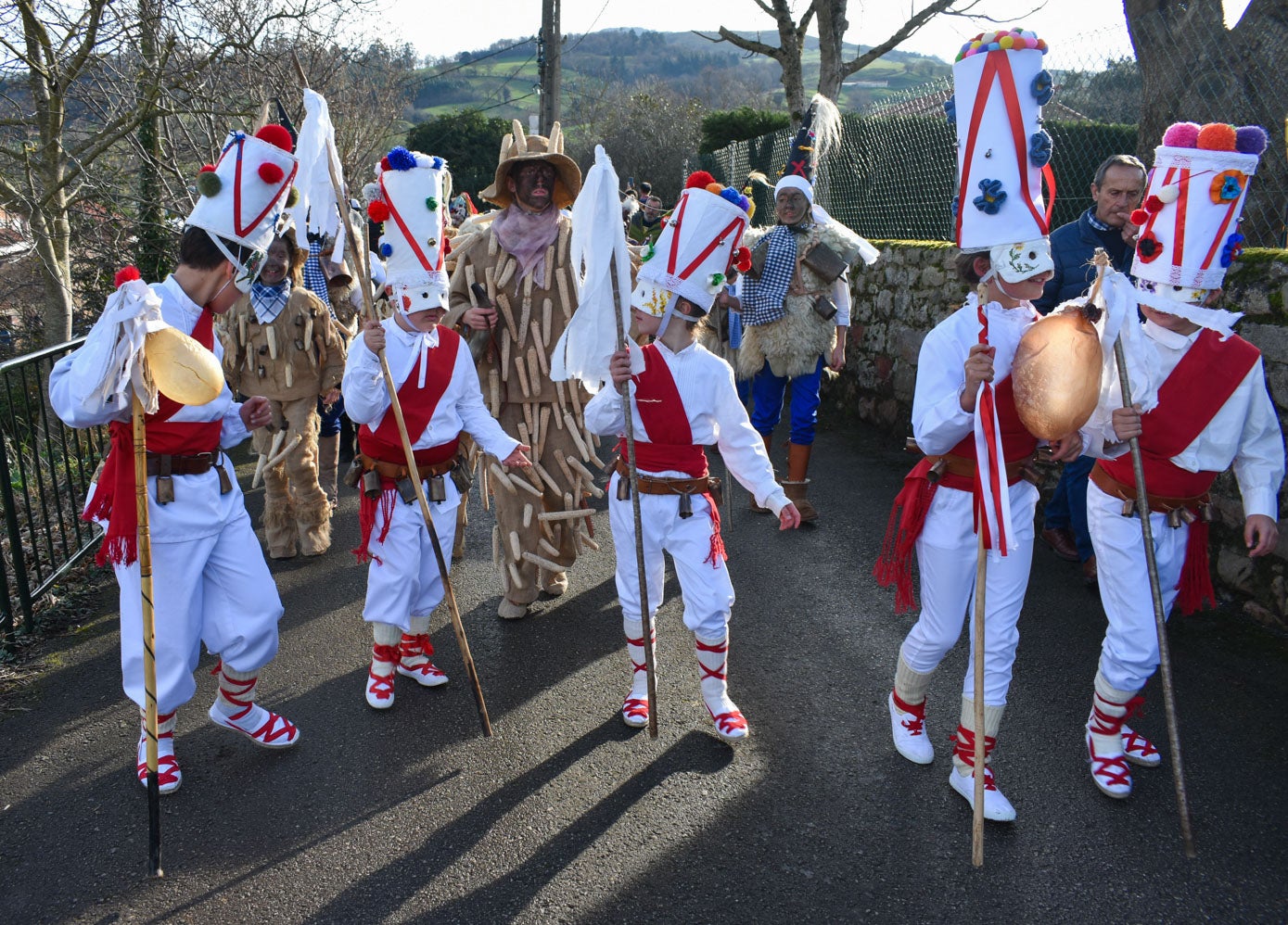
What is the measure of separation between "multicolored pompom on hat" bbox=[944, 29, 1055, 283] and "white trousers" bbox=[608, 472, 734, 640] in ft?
4.77

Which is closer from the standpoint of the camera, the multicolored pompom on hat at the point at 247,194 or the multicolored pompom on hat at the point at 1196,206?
the multicolored pompom on hat at the point at 1196,206

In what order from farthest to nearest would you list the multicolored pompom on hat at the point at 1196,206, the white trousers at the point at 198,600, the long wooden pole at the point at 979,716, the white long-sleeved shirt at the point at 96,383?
the white trousers at the point at 198,600 → the multicolored pompom on hat at the point at 1196,206 → the white long-sleeved shirt at the point at 96,383 → the long wooden pole at the point at 979,716

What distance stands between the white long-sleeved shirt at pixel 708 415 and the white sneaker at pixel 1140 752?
1607 millimetres

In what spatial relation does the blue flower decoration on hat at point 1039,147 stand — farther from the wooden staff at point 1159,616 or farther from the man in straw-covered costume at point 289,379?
the man in straw-covered costume at point 289,379

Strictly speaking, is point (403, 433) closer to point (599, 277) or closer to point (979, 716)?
point (599, 277)

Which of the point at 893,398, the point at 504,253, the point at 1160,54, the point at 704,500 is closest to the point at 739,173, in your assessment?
the point at 893,398

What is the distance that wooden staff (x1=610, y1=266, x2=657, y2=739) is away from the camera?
363 centimetres

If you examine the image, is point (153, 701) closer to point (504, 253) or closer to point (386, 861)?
point (386, 861)

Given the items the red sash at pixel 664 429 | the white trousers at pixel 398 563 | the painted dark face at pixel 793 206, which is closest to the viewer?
the red sash at pixel 664 429

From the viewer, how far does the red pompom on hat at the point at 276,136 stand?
3545 mm

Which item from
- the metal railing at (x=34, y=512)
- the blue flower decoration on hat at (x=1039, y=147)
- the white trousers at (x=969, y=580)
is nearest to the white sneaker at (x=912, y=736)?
the white trousers at (x=969, y=580)

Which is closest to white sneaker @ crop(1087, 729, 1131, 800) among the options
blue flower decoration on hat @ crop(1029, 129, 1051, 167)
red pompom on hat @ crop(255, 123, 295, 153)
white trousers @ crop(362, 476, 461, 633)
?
blue flower decoration on hat @ crop(1029, 129, 1051, 167)

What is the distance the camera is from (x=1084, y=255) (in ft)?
17.0

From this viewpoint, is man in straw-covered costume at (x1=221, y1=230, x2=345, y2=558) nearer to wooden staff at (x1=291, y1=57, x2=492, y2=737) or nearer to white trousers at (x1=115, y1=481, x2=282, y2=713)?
wooden staff at (x1=291, y1=57, x2=492, y2=737)
